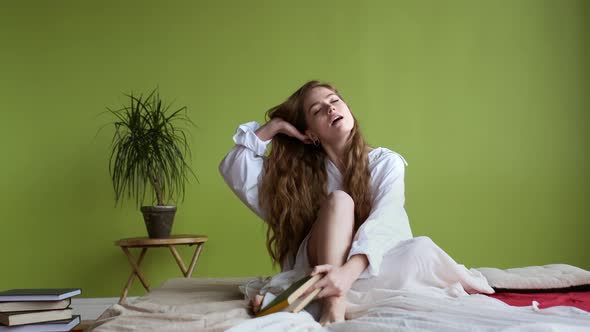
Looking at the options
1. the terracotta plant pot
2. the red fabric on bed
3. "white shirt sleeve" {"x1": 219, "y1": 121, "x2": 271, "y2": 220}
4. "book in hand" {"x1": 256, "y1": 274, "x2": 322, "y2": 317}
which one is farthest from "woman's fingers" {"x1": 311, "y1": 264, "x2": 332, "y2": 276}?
the terracotta plant pot

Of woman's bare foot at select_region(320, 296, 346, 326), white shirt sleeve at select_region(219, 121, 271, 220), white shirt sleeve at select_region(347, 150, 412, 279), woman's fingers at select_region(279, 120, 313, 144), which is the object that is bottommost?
woman's bare foot at select_region(320, 296, 346, 326)

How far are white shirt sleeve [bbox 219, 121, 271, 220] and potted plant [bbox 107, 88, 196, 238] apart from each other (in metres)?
1.14

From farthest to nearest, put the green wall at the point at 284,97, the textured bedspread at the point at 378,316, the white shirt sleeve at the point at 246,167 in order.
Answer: the green wall at the point at 284,97 < the white shirt sleeve at the point at 246,167 < the textured bedspread at the point at 378,316

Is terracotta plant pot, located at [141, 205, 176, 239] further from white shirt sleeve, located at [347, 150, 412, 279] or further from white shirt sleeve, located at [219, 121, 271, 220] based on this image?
white shirt sleeve, located at [347, 150, 412, 279]

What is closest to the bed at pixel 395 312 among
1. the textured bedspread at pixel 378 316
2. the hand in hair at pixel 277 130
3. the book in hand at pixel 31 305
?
the textured bedspread at pixel 378 316

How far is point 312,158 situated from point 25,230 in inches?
87.9

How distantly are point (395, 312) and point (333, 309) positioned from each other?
A: 16cm

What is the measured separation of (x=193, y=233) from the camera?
3.68m

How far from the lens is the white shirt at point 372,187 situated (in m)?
1.65

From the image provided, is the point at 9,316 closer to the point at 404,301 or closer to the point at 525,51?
the point at 404,301

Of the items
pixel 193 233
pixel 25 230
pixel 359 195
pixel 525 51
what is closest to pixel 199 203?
pixel 193 233

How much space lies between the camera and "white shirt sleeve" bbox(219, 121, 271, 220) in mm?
2164

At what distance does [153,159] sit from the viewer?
3314mm

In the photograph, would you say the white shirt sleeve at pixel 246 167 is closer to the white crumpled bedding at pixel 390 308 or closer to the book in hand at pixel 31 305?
the white crumpled bedding at pixel 390 308
